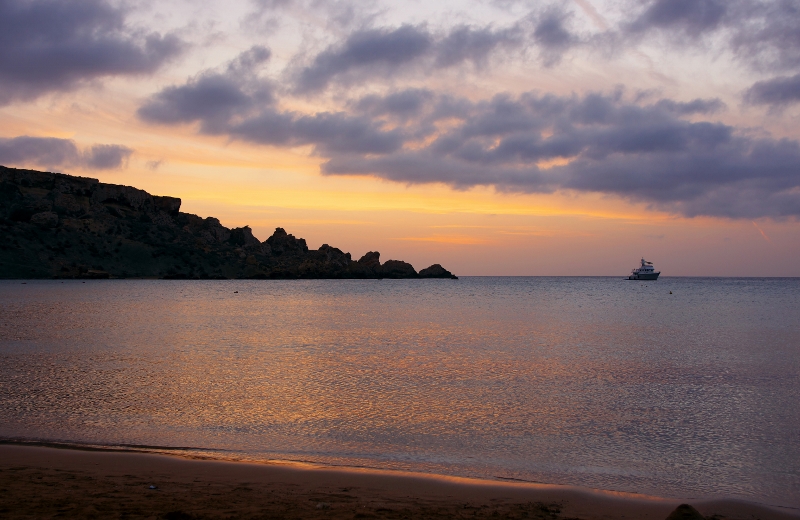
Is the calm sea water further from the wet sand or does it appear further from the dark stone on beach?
the dark stone on beach

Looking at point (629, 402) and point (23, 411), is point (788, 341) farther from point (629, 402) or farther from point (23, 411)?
point (23, 411)

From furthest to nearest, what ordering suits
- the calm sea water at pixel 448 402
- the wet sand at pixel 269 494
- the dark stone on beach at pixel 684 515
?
the calm sea water at pixel 448 402, the wet sand at pixel 269 494, the dark stone on beach at pixel 684 515

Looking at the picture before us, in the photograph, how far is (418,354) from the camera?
2895 cm

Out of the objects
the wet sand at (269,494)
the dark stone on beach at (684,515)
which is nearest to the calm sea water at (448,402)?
the wet sand at (269,494)

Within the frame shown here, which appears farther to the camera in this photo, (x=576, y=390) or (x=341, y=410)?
(x=576, y=390)

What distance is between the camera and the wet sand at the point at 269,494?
8539 millimetres

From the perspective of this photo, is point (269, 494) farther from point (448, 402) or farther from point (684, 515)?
point (448, 402)

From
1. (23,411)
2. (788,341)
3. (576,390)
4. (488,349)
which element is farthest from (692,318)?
(23,411)

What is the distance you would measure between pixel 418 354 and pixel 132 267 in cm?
17963

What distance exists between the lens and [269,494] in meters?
9.60

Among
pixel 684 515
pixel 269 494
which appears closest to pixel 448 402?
pixel 269 494

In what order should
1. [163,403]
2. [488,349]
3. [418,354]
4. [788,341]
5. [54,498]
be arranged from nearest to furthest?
[54,498]
[163,403]
[418,354]
[488,349]
[788,341]

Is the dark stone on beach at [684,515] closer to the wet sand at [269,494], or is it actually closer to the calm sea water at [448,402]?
the wet sand at [269,494]

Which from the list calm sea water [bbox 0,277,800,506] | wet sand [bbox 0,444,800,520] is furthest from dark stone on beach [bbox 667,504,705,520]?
calm sea water [bbox 0,277,800,506]
